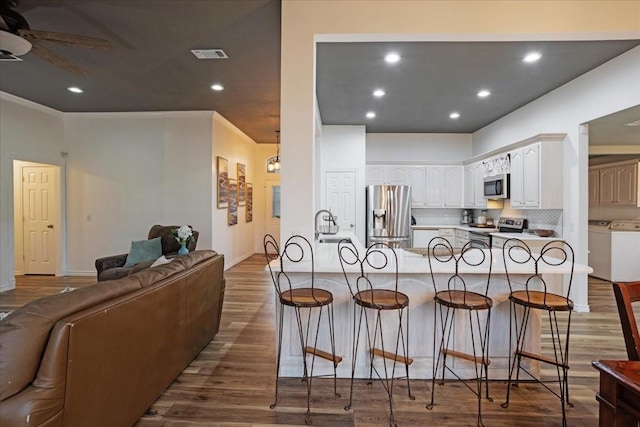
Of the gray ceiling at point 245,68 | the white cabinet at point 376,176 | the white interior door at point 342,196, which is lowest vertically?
the white interior door at point 342,196

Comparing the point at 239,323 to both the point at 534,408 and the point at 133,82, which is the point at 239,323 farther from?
the point at 133,82

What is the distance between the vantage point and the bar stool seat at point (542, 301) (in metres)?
2.08

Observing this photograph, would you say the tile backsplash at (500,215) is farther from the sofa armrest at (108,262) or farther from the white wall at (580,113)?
the sofa armrest at (108,262)

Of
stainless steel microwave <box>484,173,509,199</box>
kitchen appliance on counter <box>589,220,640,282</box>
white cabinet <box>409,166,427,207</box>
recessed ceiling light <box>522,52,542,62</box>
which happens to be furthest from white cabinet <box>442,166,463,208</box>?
recessed ceiling light <box>522,52,542,62</box>

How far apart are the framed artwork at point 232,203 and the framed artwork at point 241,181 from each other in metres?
0.31

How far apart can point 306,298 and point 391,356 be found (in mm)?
803

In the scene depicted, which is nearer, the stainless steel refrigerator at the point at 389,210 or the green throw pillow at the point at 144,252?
the green throw pillow at the point at 144,252

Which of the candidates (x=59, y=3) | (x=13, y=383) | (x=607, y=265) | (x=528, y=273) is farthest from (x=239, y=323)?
(x=607, y=265)

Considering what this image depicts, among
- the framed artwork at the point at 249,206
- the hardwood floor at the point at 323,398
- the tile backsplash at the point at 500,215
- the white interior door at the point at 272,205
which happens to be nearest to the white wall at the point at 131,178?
the framed artwork at the point at 249,206

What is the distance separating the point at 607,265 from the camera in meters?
6.00

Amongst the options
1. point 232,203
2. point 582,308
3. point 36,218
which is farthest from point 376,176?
point 36,218

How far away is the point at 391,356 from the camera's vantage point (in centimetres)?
246

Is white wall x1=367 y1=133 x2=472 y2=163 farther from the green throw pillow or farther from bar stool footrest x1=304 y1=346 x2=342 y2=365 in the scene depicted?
bar stool footrest x1=304 y1=346 x2=342 y2=365

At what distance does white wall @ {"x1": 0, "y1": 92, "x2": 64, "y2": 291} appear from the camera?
5.04 m
